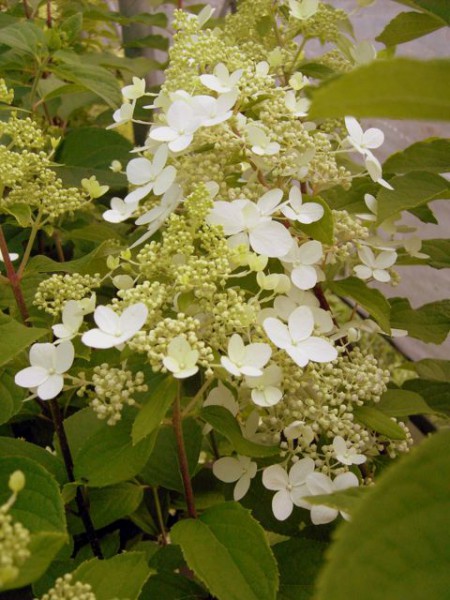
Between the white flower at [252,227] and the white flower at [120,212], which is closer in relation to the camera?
the white flower at [252,227]

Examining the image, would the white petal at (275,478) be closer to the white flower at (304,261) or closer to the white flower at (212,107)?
the white flower at (304,261)

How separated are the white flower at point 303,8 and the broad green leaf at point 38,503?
662 millimetres

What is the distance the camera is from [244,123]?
0.65 meters

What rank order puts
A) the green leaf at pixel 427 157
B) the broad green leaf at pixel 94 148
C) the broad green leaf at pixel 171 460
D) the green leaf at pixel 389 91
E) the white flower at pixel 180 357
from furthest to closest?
the broad green leaf at pixel 94 148, the green leaf at pixel 427 157, the broad green leaf at pixel 171 460, the white flower at pixel 180 357, the green leaf at pixel 389 91

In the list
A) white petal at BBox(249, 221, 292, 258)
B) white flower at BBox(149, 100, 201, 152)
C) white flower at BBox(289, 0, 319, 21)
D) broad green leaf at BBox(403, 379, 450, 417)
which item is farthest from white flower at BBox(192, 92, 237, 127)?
broad green leaf at BBox(403, 379, 450, 417)

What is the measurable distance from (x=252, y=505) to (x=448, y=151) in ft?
1.57

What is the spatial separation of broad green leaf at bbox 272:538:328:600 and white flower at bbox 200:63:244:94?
0.45 meters

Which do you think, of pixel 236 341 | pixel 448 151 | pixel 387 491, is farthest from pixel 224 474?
pixel 448 151

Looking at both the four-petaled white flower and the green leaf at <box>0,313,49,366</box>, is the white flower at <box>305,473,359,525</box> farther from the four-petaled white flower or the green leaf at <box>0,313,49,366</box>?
the green leaf at <box>0,313,49,366</box>

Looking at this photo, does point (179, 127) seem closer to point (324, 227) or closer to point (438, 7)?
point (324, 227)

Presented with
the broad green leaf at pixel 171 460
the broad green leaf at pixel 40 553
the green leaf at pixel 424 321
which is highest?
the broad green leaf at pixel 40 553

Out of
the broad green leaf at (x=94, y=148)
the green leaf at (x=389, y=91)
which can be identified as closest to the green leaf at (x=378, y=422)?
the green leaf at (x=389, y=91)

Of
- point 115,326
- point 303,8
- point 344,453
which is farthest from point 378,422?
point 303,8

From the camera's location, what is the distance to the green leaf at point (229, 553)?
52cm
